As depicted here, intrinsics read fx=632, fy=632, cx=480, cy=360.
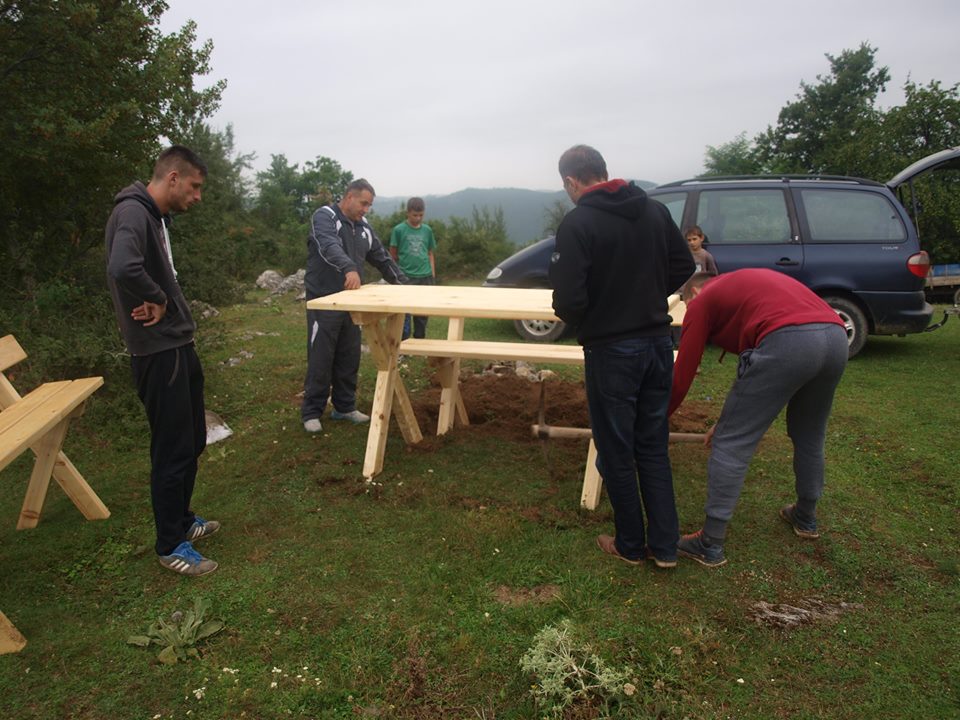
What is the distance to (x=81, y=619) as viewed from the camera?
9.48ft

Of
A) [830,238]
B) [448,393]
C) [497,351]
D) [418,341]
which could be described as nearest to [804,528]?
[497,351]

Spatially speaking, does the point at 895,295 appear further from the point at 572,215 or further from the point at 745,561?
the point at 572,215

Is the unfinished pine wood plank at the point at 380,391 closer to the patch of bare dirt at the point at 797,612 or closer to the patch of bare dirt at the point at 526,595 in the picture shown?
the patch of bare dirt at the point at 526,595

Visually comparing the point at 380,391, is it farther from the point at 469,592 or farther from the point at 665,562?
the point at 665,562

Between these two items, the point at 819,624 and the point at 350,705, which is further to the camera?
the point at 819,624

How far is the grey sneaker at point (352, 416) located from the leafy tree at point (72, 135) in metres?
2.19

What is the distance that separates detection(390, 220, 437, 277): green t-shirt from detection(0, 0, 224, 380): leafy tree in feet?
9.69

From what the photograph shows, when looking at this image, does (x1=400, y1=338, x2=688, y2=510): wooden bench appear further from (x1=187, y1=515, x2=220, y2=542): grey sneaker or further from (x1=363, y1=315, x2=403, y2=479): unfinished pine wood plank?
(x1=187, y1=515, x2=220, y2=542): grey sneaker

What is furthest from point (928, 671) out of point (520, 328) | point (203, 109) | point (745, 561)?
point (203, 109)

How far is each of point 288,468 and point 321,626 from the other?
1.77m

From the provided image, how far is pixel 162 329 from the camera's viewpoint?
2996 mm

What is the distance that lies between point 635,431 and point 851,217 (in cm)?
570

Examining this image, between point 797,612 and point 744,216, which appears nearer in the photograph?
point 797,612

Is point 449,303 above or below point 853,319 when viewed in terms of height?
above
